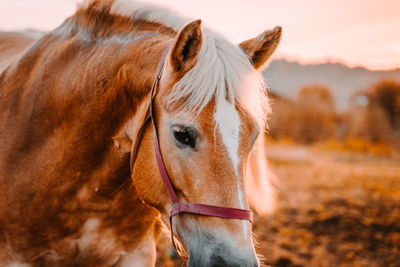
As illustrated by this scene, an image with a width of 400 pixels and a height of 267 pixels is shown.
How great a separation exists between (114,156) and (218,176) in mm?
758

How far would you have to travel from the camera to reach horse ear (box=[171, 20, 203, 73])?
1.31m

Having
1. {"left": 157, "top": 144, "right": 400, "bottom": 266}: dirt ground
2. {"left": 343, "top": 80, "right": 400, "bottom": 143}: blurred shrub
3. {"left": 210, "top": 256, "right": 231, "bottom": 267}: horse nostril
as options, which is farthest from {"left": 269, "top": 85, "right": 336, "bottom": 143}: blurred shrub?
{"left": 210, "top": 256, "right": 231, "bottom": 267}: horse nostril

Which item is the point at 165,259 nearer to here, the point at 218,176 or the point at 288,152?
the point at 218,176

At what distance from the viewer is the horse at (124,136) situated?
133 cm

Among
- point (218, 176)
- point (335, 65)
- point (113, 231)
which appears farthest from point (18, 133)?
point (335, 65)

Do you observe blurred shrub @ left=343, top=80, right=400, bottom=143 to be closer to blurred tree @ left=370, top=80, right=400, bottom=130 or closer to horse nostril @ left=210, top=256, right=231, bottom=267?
blurred tree @ left=370, top=80, right=400, bottom=130

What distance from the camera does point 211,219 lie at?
4.17 feet

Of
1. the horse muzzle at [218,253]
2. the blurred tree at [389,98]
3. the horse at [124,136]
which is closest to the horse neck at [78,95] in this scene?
the horse at [124,136]

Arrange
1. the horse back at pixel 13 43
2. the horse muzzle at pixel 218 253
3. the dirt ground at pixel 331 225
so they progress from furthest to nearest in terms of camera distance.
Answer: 1. the dirt ground at pixel 331 225
2. the horse back at pixel 13 43
3. the horse muzzle at pixel 218 253

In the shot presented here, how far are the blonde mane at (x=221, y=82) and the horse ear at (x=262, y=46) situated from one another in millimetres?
92

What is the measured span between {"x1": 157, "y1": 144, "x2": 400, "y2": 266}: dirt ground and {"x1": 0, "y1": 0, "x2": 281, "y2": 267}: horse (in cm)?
117

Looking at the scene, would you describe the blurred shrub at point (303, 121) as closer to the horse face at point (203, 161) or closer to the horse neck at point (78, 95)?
the horse neck at point (78, 95)

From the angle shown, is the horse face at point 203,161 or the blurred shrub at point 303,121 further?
the blurred shrub at point 303,121

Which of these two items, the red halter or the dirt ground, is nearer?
the red halter
